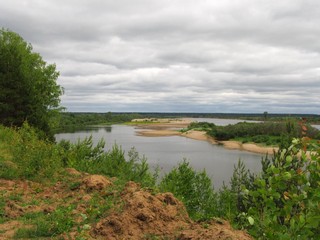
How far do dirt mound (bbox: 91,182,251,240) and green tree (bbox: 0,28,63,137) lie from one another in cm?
1931

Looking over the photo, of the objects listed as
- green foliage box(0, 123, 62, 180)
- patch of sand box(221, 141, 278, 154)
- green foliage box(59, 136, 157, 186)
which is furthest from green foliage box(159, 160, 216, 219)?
patch of sand box(221, 141, 278, 154)

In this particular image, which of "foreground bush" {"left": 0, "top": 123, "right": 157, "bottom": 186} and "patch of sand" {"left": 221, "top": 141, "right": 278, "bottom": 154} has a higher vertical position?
"foreground bush" {"left": 0, "top": 123, "right": 157, "bottom": 186}

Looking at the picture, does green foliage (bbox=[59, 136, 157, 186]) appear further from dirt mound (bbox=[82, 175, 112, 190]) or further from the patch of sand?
the patch of sand

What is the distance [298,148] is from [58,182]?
29.9 ft

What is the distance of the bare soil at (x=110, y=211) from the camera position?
639 centimetres

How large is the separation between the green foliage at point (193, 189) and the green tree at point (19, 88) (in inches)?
553

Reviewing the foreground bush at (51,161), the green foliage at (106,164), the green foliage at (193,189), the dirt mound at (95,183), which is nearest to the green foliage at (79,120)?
the green foliage at (106,164)

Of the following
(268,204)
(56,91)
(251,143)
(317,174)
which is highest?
(56,91)

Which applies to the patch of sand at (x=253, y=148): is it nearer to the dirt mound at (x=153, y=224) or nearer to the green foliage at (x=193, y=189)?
the green foliage at (x=193, y=189)

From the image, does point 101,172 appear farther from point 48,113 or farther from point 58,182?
point 48,113

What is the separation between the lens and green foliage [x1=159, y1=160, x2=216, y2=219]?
13991mm

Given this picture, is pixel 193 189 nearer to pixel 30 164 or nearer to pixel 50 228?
pixel 30 164

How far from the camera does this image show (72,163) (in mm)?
13820

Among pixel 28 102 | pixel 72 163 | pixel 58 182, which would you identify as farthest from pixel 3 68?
pixel 58 182
